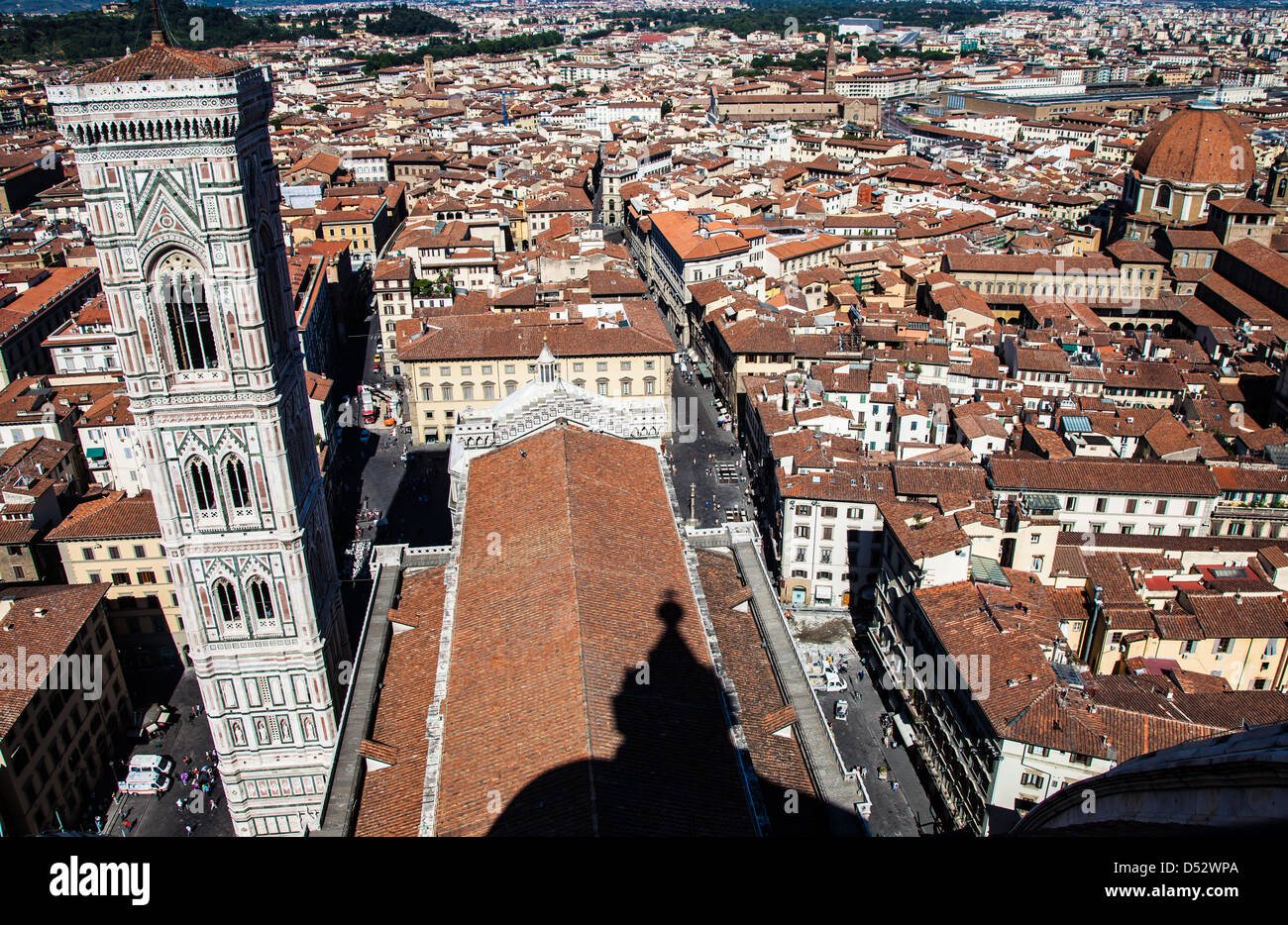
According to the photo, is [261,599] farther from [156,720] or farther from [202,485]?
[156,720]

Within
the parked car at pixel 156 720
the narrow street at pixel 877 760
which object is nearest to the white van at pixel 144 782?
the parked car at pixel 156 720

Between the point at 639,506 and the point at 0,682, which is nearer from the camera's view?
the point at 639,506

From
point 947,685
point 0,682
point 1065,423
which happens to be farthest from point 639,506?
point 1065,423

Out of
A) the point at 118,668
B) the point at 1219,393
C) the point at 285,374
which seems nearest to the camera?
the point at 285,374

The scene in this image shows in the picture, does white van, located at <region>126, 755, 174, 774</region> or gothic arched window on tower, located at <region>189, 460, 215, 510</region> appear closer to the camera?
gothic arched window on tower, located at <region>189, 460, 215, 510</region>

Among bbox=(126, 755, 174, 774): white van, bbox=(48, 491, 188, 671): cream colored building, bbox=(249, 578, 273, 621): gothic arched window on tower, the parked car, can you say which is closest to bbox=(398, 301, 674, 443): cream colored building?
bbox=(48, 491, 188, 671): cream colored building

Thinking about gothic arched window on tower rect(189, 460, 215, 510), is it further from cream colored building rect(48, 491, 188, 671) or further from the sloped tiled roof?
cream colored building rect(48, 491, 188, 671)
